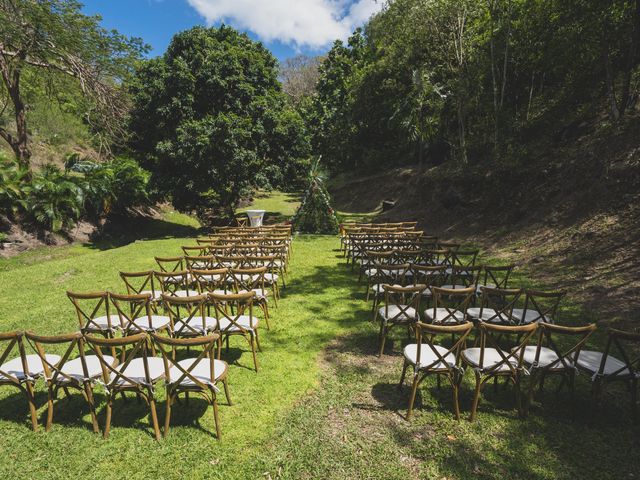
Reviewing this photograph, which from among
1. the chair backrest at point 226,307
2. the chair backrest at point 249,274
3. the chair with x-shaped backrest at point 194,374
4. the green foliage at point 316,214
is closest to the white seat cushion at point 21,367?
the chair with x-shaped backrest at point 194,374

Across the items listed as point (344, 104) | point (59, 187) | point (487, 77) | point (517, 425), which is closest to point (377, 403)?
point (517, 425)

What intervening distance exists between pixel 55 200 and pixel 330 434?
1625 cm

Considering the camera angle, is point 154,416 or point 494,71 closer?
point 154,416

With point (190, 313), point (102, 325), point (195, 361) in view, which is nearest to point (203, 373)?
point (195, 361)

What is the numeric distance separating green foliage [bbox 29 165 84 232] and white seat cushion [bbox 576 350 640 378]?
17.5 m

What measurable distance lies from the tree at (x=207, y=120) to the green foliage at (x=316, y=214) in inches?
102

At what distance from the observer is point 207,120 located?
17.1 m

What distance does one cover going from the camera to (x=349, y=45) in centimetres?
4128

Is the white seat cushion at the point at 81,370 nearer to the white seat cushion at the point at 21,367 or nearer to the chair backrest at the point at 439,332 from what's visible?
the white seat cushion at the point at 21,367

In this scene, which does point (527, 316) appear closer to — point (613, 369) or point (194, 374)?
point (613, 369)

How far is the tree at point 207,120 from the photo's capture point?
1695 centimetres

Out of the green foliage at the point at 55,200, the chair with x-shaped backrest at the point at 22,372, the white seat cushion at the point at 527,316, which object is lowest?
the chair with x-shaped backrest at the point at 22,372

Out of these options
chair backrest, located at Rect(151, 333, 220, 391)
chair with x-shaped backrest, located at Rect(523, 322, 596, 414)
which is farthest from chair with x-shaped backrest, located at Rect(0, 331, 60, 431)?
chair with x-shaped backrest, located at Rect(523, 322, 596, 414)

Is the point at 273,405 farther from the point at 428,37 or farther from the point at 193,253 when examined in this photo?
the point at 428,37
